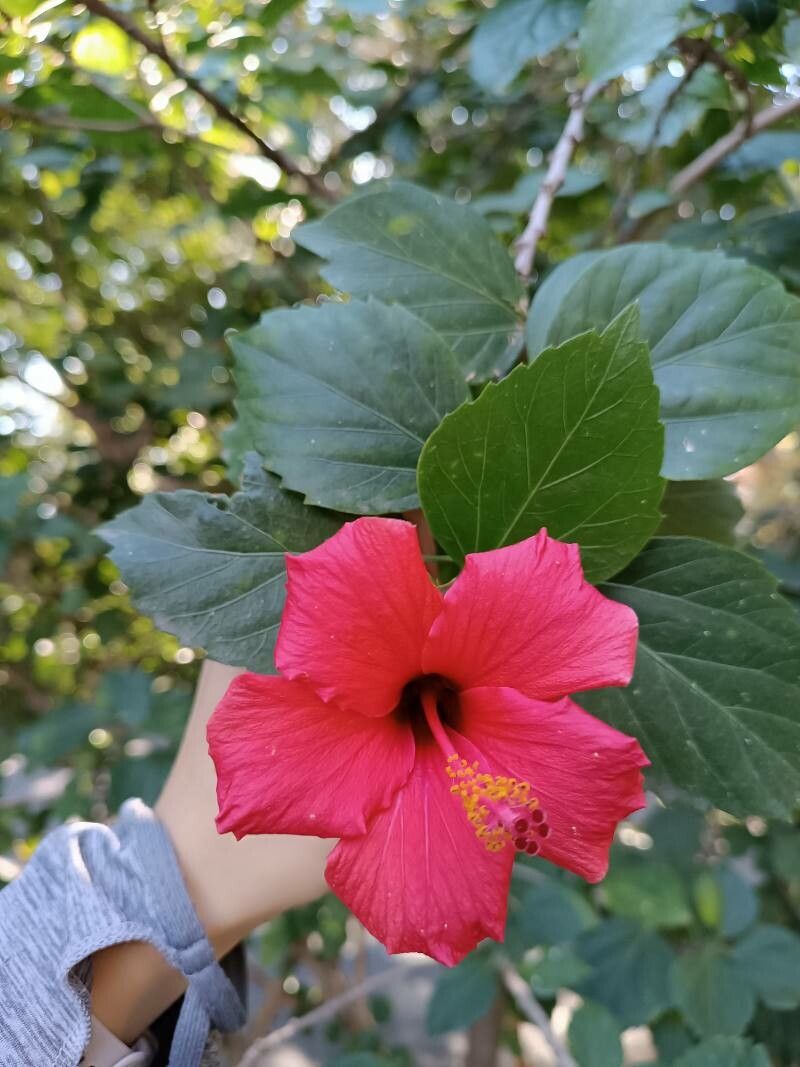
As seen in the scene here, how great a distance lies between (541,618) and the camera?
15.8 inches

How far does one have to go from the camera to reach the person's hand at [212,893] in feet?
1.82

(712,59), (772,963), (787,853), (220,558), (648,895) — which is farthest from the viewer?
(787,853)

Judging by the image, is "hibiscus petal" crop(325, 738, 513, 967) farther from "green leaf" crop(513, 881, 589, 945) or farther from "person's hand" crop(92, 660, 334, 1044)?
"green leaf" crop(513, 881, 589, 945)

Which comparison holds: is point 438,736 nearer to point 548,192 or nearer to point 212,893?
point 212,893

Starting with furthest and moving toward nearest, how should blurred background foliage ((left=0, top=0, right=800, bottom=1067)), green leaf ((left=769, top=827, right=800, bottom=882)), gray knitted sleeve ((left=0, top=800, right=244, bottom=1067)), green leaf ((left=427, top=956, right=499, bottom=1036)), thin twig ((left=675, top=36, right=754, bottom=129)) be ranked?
1. green leaf ((left=769, top=827, right=800, bottom=882))
2. green leaf ((left=427, top=956, right=499, bottom=1036))
3. blurred background foliage ((left=0, top=0, right=800, bottom=1067))
4. thin twig ((left=675, top=36, right=754, bottom=129))
5. gray knitted sleeve ((left=0, top=800, right=244, bottom=1067))

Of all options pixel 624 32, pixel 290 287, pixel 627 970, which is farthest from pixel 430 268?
pixel 627 970

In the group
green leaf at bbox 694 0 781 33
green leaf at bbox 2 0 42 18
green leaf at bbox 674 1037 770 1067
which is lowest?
green leaf at bbox 674 1037 770 1067

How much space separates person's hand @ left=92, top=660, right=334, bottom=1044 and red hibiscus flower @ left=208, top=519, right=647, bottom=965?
167 mm

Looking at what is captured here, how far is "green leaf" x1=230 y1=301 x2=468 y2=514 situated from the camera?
0.52 metres

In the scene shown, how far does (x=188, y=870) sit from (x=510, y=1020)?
4.45 feet

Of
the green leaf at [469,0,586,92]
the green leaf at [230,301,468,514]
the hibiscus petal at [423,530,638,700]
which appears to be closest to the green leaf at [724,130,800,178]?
the green leaf at [469,0,586,92]

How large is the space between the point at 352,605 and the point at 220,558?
14 centimetres

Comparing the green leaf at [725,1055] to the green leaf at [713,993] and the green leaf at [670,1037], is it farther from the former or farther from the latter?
the green leaf at [670,1037]

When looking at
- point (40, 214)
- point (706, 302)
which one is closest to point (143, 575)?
point (706, 302)
